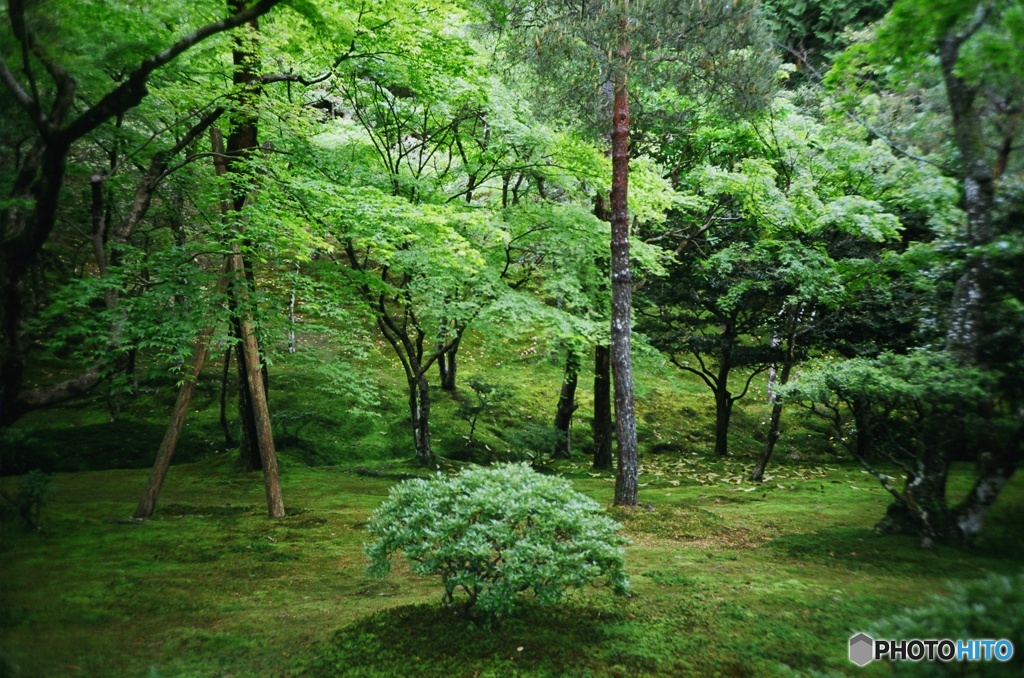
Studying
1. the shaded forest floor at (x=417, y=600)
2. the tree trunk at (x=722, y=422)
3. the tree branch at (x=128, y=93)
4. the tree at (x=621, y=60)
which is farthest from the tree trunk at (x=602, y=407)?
the tree branch at (x=128, y=93)

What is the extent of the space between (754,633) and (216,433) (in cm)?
1384

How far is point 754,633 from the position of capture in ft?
14.1

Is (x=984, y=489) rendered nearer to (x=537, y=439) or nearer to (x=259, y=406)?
(x=259, y=406)

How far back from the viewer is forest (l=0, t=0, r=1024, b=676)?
4223 mm

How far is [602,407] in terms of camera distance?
13266mm

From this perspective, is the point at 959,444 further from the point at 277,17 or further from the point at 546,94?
the point at 277,17

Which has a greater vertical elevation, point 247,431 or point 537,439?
point 247,431

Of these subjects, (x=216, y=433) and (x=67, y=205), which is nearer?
(x=67, y=205)

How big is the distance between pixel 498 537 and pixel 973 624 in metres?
2.67

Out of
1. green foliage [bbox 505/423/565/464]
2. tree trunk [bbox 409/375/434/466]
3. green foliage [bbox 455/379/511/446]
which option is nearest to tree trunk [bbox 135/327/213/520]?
tree trunk [bbox 409/375/434/466]

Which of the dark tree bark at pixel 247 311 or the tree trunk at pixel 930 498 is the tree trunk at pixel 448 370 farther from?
the tree trunk at pixel 930 498

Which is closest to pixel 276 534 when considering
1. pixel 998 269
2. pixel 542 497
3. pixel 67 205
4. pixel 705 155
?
pixel 542 497

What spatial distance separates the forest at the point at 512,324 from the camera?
422 cm

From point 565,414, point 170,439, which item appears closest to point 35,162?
point 170,439
